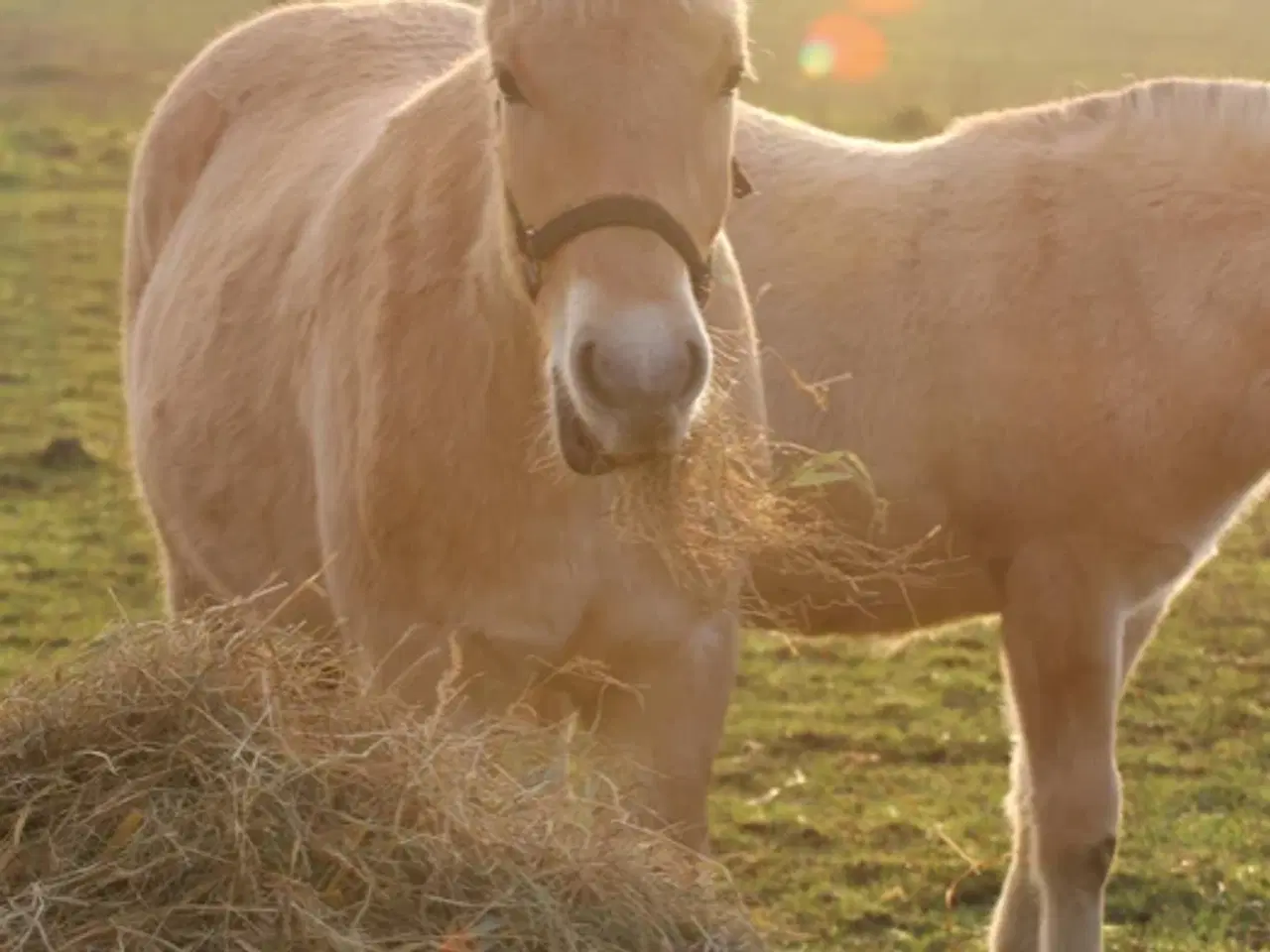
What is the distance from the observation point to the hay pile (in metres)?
2.58

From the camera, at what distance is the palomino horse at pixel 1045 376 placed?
4.67m

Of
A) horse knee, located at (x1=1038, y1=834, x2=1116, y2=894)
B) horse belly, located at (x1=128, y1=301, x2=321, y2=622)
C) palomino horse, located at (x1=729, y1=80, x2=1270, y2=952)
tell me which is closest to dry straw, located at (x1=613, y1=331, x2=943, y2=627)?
horse belly, located at (x1=128, y1=301, x2=321, y2=622)

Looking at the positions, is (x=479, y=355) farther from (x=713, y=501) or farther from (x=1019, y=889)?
(x=1019, y=889)

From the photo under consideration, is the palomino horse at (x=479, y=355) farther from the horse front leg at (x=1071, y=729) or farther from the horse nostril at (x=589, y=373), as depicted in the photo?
the horse front leg at (x=1071, y=729)

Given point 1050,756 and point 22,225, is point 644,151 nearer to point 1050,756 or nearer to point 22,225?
point 1050,756

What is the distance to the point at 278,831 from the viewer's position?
266 cm

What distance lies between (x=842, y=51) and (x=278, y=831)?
24.5 metres

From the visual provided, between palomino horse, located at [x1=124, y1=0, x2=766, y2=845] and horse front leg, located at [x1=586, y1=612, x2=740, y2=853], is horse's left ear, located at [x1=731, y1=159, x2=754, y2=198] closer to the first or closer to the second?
palomino horse, located at [x1=124, y1=0, x2=766, y2=845]

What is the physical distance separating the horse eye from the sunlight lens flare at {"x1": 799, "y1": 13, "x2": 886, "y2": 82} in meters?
20.0

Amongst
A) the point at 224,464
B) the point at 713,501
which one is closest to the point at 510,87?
the point at 713,501

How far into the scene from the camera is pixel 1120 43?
2433 cm

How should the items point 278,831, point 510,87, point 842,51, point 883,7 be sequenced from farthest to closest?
point 883,7
point 842,51
point 510,87
point 278,831

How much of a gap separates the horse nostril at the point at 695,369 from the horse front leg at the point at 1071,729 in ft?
7.02

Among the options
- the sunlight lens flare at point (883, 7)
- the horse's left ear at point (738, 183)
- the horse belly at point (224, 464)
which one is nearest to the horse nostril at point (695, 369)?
the horse's left ear at point (738, 183)
